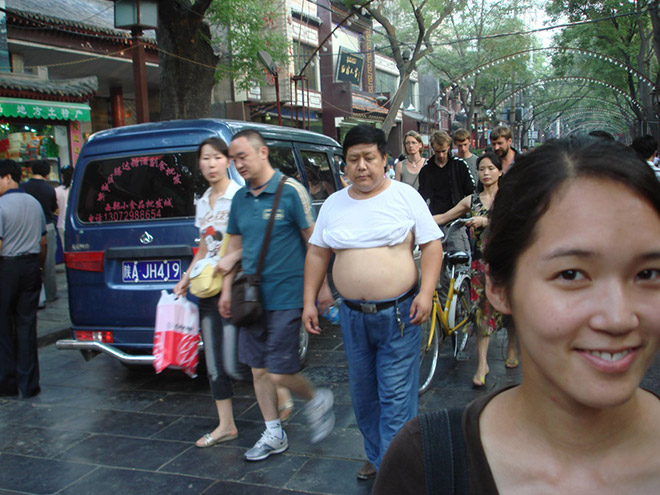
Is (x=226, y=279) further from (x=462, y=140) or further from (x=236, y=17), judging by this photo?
(x=236, y=17)

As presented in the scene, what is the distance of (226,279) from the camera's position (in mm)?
3965

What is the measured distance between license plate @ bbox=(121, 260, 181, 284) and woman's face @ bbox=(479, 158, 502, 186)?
243cm

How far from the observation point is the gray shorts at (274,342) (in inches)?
150

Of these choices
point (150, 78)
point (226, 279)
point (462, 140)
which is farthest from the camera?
point (150, 78)

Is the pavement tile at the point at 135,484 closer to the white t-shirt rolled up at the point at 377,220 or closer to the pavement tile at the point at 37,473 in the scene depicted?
the pavement tile at the point at 37,473

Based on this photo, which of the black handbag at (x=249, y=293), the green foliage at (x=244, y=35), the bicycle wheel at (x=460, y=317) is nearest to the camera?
the black handbag at (x=249, y=293)

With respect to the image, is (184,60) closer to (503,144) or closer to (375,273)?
(503,144)

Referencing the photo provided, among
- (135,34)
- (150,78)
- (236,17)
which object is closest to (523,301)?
(135,34)

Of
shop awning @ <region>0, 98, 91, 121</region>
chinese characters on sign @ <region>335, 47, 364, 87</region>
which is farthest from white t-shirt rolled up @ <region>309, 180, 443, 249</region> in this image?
chinese characters on sign @ <region>335, 47, 364, 87</region>

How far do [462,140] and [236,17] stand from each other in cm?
904

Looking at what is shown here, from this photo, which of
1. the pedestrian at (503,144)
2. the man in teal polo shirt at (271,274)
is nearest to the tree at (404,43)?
the pedestrian at (503,144)

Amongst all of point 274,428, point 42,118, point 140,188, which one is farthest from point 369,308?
point 42,118

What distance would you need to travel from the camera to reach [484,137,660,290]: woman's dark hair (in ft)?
3.34

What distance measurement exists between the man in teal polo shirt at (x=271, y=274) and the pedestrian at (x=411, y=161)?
3712 millimetres
